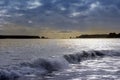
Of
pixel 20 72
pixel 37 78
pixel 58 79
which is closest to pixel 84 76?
pixel 58 79

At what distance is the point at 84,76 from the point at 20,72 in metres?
4.65

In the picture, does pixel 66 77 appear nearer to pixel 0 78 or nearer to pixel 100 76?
pixel 100 76

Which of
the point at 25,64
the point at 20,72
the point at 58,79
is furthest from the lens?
the point at 25,64

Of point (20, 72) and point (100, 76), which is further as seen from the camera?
point (20, 72)

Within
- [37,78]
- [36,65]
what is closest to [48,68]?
[36,65]

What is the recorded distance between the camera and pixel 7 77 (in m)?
17.8

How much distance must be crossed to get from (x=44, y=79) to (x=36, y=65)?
247 inches

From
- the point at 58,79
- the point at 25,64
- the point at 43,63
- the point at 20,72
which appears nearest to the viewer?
the point at 58,79

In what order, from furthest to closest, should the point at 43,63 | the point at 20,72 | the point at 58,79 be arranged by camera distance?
1. the point at 43,63
2. the point at 20,72
3. the point at 58,79

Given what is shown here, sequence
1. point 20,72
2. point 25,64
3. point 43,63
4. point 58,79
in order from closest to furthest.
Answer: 1. point 58,79
2. point 20,72
3. point 25,64
4. point 43,63

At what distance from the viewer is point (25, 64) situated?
22656 millimetres

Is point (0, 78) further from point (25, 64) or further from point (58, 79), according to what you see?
point (25, 64)

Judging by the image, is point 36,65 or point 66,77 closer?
point 66,77

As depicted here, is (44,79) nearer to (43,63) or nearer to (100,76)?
(100,76)
